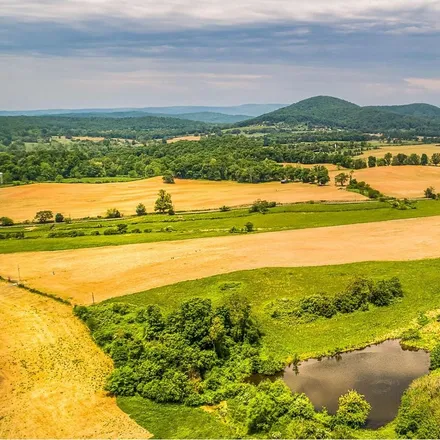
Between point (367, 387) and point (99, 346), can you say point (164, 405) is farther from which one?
point (367, 387)

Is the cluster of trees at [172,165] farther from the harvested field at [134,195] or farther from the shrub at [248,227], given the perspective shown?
the shrub at [248,227]

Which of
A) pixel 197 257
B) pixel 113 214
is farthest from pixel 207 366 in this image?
pixel 113 214

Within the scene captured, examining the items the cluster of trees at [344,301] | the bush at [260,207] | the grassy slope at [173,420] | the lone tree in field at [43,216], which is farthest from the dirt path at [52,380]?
the bush at [260,207]

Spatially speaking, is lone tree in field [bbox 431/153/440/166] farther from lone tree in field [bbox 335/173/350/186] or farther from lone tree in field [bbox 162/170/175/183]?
lone tree in field [bbox 162/170/175/183]

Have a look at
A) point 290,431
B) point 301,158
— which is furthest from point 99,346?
point 301,158

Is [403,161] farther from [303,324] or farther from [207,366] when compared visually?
[207,366]

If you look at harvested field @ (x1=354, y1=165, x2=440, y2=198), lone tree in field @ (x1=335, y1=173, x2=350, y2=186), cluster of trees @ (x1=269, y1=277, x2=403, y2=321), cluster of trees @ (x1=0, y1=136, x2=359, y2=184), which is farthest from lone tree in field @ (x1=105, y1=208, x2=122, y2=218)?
harvested field @ (x1=354, y1=165, x2=440, y2=198)
